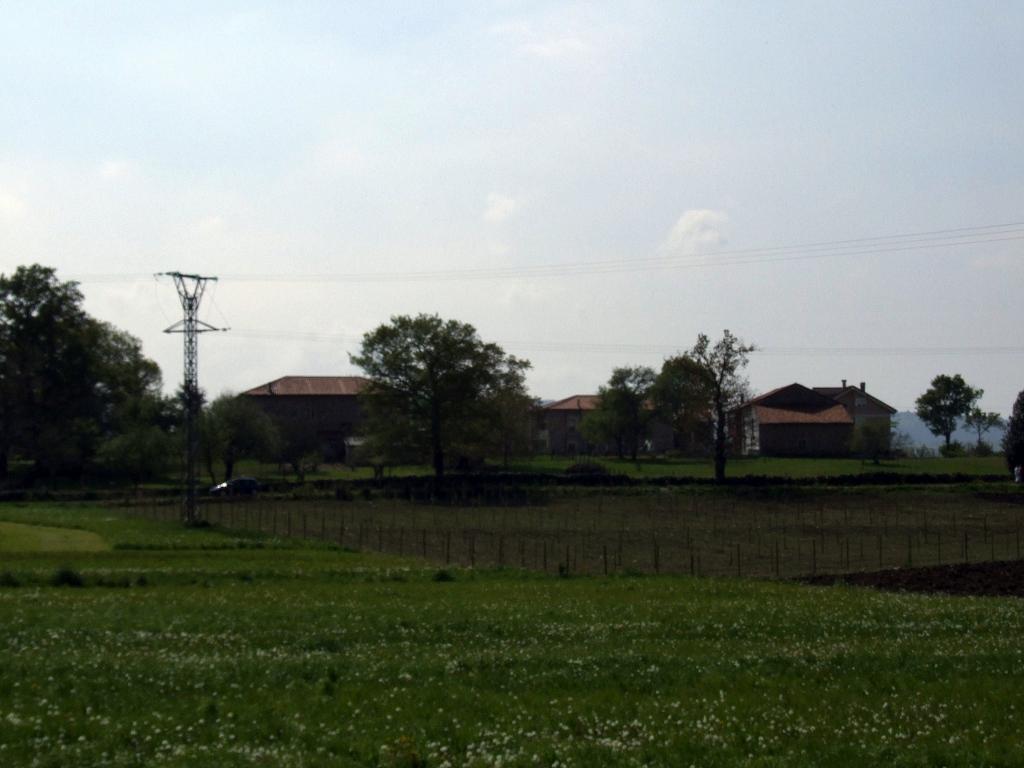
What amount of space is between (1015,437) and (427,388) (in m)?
50.0

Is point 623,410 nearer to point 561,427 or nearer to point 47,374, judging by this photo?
point 561,427

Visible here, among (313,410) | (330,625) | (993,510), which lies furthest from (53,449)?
(330,625)

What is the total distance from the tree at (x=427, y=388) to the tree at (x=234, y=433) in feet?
35.4

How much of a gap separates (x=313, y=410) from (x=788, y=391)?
63821 mm

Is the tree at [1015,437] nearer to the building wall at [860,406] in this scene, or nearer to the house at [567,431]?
the building wall at [860,406]

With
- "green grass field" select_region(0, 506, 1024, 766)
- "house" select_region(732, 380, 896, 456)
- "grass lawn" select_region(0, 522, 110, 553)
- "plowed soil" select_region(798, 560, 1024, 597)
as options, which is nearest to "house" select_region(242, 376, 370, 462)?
"house" select_region(732, 380, 896, 456)

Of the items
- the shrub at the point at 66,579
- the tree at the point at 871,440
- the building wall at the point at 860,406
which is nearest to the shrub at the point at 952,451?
the tree at the point at 871,440

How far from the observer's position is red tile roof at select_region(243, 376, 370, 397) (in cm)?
14738

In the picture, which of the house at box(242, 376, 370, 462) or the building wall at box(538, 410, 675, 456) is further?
the building wall at box(538, 410, 675, 456)

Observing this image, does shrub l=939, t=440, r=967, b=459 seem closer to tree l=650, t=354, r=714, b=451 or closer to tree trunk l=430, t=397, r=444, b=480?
tree l=650, t=354, r=714, b=451

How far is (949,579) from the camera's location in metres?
34.2

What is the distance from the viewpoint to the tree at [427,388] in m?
102

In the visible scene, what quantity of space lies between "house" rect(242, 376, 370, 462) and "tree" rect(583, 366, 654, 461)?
106 ft

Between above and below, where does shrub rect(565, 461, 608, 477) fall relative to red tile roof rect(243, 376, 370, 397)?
below
